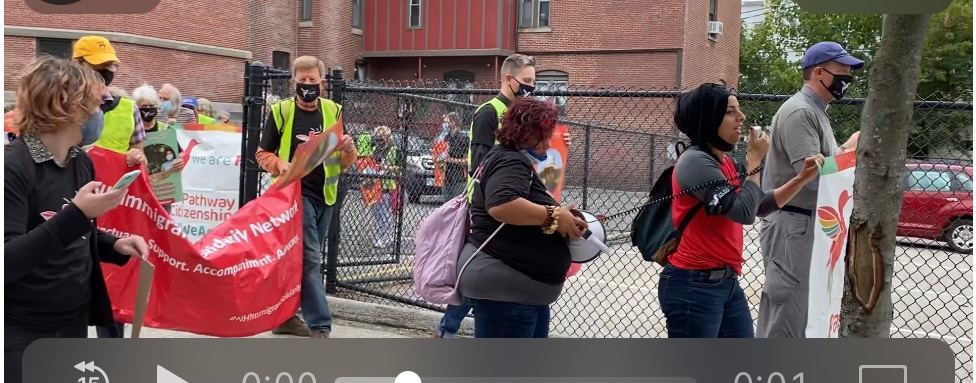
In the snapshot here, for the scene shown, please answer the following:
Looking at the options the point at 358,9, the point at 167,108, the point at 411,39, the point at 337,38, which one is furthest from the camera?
the point at 337,38

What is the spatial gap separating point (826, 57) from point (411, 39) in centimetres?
247

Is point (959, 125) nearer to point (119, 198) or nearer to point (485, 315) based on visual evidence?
point (485, 315)

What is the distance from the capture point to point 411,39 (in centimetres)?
505

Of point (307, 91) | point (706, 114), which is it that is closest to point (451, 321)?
point (307, 91)

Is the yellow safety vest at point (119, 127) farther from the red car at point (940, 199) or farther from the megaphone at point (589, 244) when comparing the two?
the red car at point (940, 199)

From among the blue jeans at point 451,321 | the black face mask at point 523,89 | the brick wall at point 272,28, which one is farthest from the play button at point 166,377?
the brick wall at point 272,28

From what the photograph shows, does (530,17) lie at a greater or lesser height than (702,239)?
greater

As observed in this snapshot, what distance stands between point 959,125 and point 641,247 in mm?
1936

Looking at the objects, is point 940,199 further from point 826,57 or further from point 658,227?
point 658,227

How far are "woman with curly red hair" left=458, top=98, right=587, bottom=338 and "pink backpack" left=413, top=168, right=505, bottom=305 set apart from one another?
11 cm

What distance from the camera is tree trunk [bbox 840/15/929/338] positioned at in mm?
1574

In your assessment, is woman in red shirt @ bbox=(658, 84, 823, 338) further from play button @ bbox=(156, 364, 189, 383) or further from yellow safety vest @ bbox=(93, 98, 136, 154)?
yellow safety vest @ bbox=(93, 98, 136, 154)

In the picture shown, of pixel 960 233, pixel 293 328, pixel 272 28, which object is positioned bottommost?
pixel 293 328
